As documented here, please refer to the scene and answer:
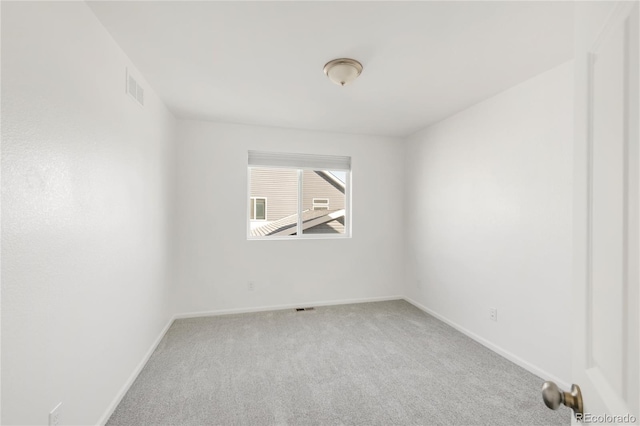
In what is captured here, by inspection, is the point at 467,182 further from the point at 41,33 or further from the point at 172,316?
the point at 172,316

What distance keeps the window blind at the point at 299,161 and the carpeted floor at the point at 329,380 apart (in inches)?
79.2

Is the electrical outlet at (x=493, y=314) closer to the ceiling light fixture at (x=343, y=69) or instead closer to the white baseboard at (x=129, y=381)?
the ceiling light fixture at (x=343, y=69)

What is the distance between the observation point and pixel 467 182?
3.01 metres

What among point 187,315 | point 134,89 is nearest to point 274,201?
point 187,315

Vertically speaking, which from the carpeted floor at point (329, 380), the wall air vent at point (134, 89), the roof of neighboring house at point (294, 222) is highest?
the wall air vent at point (134, 89)

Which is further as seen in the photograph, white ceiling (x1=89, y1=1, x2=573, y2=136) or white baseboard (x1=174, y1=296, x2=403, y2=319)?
white baseboard (x1=174, y1=296, x2=403, y2=319)

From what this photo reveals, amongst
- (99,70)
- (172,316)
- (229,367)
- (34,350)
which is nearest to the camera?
(34,350)

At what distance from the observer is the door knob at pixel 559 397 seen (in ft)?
2.03

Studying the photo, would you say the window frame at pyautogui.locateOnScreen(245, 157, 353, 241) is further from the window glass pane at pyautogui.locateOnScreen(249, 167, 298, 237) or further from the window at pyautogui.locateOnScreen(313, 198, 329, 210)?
the window at pyautogui.locateOnScreen(313, 198, 329, 210)

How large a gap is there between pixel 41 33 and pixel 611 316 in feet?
6.76

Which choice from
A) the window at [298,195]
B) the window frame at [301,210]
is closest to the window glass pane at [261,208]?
the window at [298,195]

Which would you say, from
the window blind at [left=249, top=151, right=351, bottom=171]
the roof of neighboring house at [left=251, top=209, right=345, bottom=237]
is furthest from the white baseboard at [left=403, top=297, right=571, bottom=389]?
the window blind at [left=249, top=151, right=351, bottom=171]

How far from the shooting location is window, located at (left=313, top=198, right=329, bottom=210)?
13.3ft

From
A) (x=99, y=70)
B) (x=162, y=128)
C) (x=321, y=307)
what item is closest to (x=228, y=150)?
(x=162, y=128)
